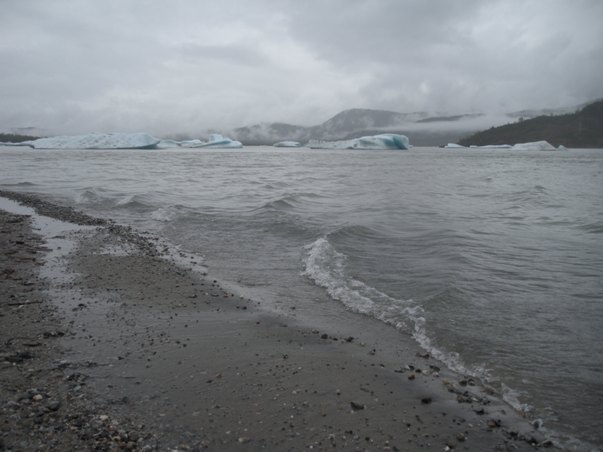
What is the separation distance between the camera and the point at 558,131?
15488 centimetres

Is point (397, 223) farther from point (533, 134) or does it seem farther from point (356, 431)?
point (533, 134)

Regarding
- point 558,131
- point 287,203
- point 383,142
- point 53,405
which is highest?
point 558,131

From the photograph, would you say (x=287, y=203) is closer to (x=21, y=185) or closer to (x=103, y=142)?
(x=21, y=185)

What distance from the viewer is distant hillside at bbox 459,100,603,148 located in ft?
481

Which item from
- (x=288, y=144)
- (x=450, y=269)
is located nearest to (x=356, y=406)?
(x=450, y=269)

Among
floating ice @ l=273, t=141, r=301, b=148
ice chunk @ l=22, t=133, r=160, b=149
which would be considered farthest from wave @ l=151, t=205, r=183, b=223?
floating ice @ l=273, t=141, r=301, b=148

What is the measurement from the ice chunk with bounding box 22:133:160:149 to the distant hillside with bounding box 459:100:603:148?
13066cm

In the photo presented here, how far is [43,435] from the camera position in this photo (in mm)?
2914

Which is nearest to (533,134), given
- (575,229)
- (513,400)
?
(575,229)

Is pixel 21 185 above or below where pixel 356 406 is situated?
above

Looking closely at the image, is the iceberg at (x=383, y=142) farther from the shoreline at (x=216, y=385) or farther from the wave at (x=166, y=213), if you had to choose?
the shoreline at (x=216, y=385)

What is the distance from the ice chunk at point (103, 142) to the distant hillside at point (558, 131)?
131 m

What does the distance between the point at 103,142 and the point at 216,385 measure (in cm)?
10249

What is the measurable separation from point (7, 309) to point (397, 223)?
1073 cm
